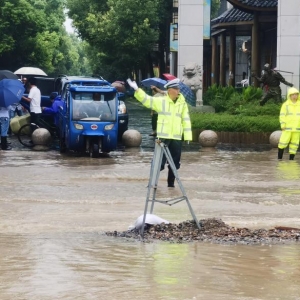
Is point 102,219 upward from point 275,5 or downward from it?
downward

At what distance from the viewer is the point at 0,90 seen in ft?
73.3

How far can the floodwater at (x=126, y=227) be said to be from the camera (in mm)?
7555

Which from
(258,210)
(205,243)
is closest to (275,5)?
(258,210)

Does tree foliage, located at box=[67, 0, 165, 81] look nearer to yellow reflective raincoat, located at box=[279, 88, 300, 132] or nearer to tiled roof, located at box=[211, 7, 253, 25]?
tiled roof, located at box=[211, 7, 253, 25]

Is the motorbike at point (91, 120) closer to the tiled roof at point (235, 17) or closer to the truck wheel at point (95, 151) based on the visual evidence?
the truck wheel at point (95, 151)

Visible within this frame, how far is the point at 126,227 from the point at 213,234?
3.89ft

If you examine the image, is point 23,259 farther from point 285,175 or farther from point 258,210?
point 285,175

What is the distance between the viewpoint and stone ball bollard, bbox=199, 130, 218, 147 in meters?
23.3

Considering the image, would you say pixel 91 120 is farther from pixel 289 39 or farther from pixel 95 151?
pixel 289 39

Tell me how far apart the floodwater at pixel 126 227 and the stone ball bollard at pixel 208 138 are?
10.5ft

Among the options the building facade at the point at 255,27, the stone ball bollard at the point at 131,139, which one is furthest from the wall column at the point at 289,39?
the stone ball bollard at the point at 131,139

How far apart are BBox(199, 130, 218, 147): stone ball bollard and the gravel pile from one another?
42.1 feet

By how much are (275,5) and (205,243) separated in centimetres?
2896

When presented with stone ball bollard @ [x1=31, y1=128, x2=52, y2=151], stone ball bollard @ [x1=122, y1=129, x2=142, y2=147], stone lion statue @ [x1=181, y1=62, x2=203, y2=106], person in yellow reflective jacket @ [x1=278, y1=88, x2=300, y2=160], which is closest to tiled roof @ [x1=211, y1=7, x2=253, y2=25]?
stone lion statue @ [x1=181, y1=62, x2=203, y2=106]
